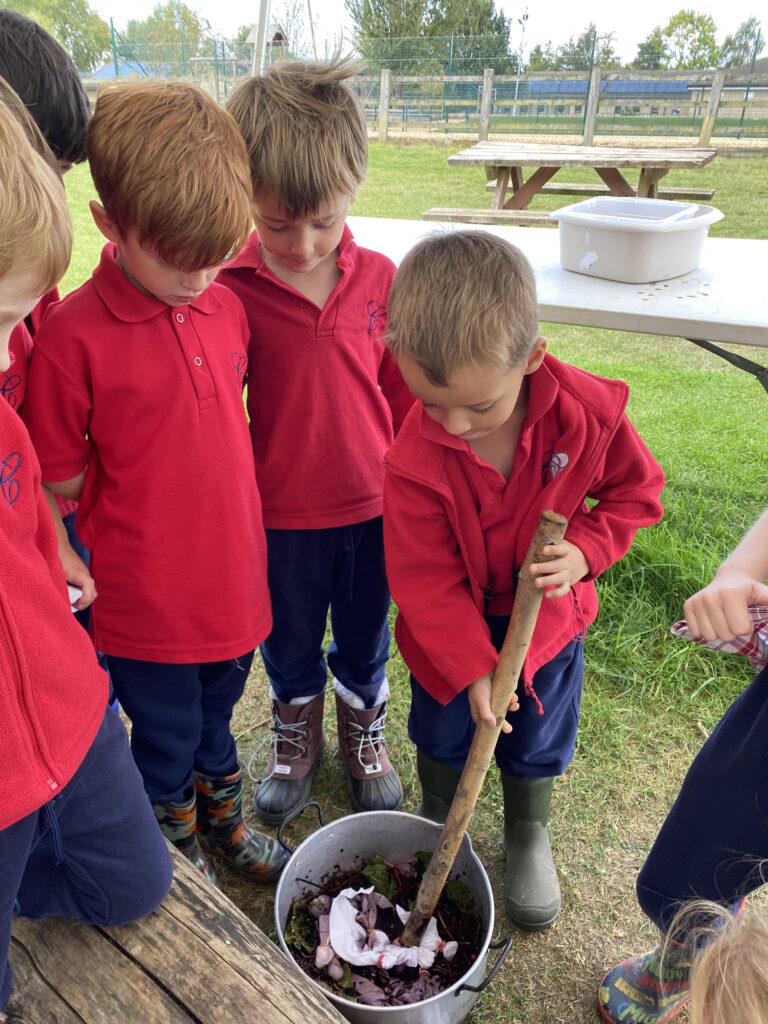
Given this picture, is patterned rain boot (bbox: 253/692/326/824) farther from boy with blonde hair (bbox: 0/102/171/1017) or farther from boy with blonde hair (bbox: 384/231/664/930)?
boy with blonde hair (bbox: 0/102/171/1017)

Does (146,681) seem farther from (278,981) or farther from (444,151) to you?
(444,151)

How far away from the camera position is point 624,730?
2377mm

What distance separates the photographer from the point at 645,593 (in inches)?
112


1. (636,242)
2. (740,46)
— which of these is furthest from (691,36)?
(636,242)

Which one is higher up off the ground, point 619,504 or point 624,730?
point 619,504

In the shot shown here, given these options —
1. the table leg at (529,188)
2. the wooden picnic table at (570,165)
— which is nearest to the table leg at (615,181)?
the wooden picnic table at (570,165)

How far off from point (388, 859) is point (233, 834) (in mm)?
386

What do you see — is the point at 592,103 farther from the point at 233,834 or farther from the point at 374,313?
the point at 233,834

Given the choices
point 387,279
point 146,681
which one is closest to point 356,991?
point 146,681

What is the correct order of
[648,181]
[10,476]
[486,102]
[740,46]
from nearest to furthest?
[10,476] → [648,181] → [486,102] → [740,46]

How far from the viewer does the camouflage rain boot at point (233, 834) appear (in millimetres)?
1810

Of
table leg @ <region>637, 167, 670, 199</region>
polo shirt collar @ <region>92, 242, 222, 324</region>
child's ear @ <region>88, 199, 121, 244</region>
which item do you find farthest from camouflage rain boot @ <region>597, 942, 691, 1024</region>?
table leg @ <region>637, 167, 670, 199</region>

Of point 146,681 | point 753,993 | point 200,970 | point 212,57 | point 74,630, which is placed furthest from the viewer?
point 212,57

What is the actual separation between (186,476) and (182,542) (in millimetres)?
127
